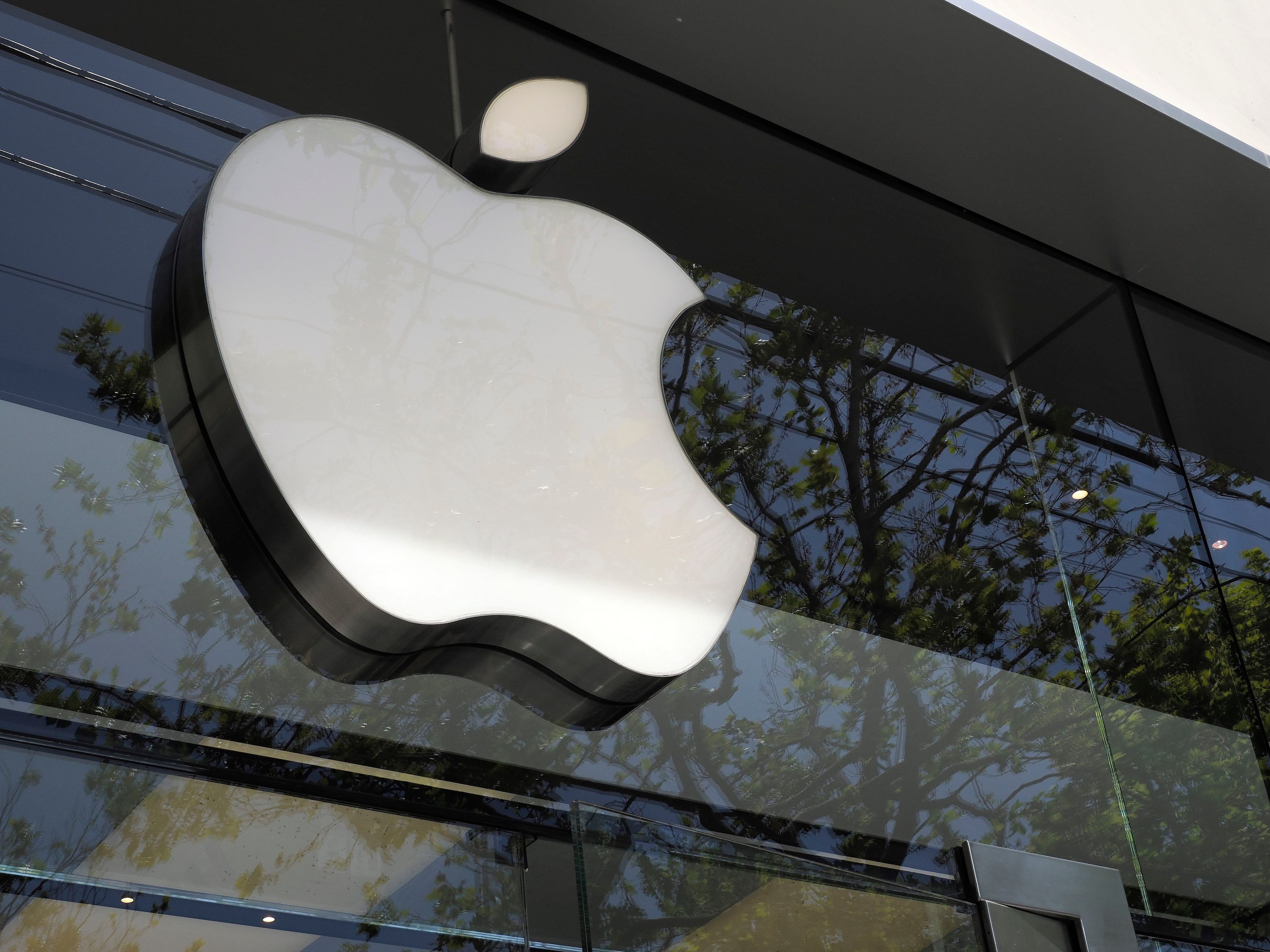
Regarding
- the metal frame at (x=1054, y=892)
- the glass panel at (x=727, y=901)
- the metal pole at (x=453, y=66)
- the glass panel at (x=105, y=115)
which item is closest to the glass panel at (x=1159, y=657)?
the metal frame at (x=1054, y=892)

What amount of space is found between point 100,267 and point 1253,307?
2.23 meters

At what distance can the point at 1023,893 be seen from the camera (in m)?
1.47

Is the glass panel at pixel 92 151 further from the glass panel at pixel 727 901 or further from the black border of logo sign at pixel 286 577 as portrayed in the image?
the glass panel at pixel 727 901

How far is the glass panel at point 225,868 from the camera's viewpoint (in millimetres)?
978

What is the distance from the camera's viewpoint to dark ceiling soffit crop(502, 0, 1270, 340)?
1.87 meters

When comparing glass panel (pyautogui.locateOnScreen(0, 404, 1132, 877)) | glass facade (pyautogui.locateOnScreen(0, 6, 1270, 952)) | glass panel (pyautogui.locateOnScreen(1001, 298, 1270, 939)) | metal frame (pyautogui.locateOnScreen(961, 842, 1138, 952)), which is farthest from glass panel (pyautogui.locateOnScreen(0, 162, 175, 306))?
glass panel (pyautogui.locateOnScreen(1001, 298, 1270, 939))

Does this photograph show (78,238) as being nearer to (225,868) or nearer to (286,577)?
(286,577)

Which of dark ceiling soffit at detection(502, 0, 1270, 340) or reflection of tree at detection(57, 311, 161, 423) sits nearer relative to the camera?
reflection of tree at detection(57, 311, 161, 423)

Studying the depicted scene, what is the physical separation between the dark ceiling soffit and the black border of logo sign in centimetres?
93

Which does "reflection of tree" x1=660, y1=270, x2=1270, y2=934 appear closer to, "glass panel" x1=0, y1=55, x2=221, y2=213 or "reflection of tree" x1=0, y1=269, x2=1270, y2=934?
"reflection of tree" x1=0, y1=269, x2=1270, y2=934

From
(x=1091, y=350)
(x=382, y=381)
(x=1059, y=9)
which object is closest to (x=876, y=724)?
(x=382, y=381)

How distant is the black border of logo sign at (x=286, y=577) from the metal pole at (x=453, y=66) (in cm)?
59

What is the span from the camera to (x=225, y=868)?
1.05 m

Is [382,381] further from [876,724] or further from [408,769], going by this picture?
[876,724]
